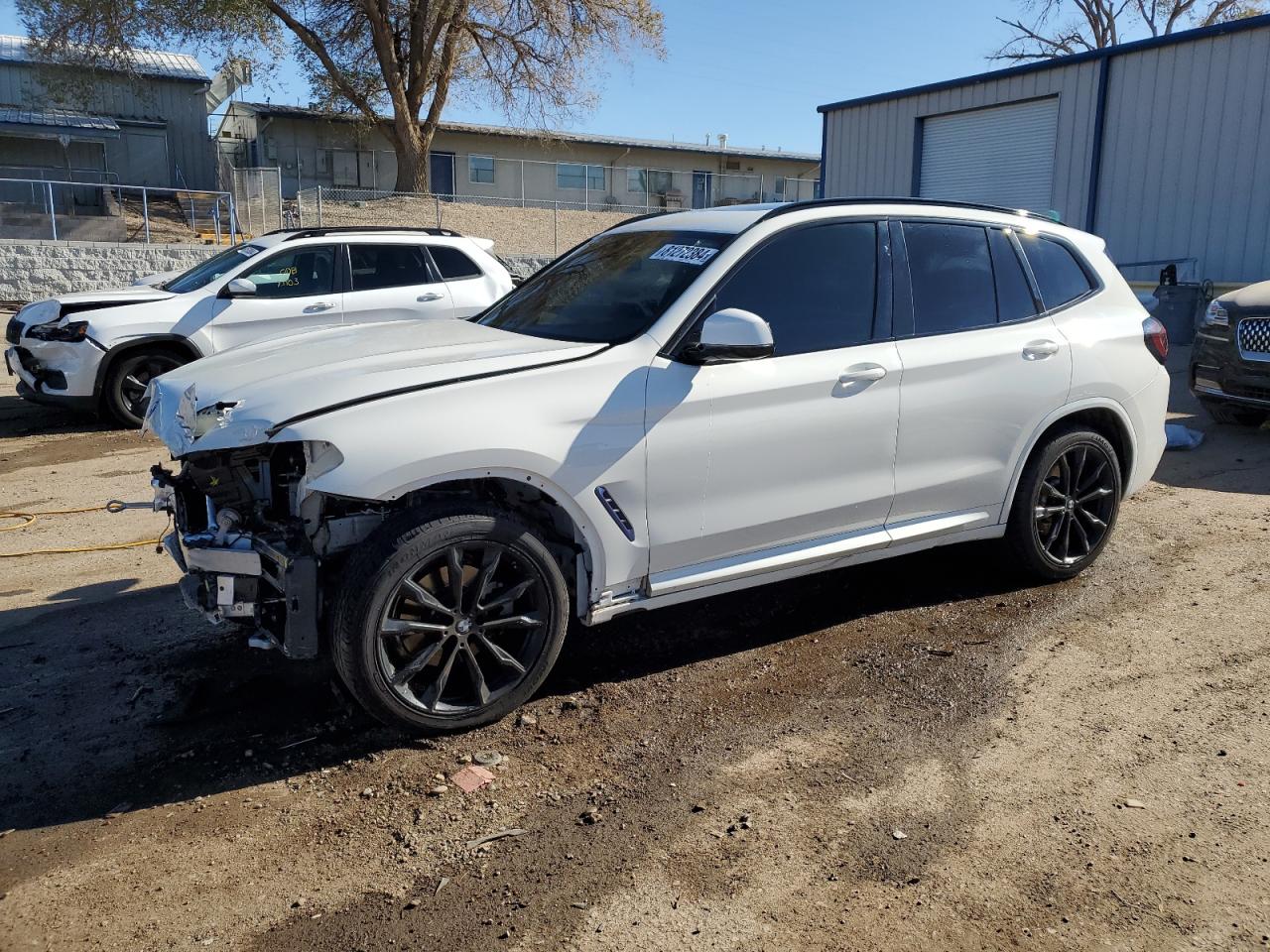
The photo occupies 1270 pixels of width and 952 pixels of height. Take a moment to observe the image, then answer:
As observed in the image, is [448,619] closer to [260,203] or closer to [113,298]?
[113,298]

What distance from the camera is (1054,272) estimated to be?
5.23m

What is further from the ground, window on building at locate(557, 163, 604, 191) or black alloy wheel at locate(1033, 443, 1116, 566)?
window on building at locate(557, 163, 604, 191)

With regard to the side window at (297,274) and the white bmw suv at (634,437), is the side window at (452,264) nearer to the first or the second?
the side window at (297,274)

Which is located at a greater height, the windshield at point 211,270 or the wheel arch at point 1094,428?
the windshield at point 211,270

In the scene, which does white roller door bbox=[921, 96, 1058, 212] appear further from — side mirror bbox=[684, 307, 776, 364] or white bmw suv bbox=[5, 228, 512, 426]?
side mirror bbox=[684, 307, 776, 364]

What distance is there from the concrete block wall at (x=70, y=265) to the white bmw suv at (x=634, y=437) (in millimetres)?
17999

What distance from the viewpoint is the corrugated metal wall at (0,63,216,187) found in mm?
36156

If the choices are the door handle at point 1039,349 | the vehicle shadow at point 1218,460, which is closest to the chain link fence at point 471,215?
the vehicle shadow at point 1218,460

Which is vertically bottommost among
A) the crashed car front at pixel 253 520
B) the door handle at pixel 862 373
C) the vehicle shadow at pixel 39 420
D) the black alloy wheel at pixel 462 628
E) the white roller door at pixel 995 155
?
the vehicle shadow at pixel 39 420

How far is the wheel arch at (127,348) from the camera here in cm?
934

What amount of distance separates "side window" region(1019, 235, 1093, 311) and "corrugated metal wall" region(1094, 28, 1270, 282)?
13.0 meters

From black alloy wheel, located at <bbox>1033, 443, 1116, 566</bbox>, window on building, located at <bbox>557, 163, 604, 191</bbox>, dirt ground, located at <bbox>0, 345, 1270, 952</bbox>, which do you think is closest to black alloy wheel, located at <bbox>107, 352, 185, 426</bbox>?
dirt ground, located at <bbox>0, 345, 1270, 952</bbox>

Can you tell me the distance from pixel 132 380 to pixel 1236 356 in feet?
32.8

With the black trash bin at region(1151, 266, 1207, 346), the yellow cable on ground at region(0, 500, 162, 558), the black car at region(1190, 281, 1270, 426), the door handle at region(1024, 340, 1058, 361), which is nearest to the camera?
the door handle at region(1024, 340, 1058, 361)
